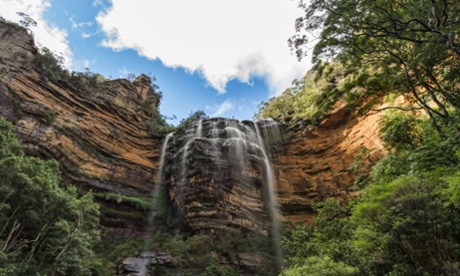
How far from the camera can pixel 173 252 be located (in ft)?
58.1

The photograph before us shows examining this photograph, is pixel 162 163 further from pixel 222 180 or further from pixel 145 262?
pixel 145 262

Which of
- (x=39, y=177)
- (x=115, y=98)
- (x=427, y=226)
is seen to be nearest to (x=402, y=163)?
(x=427, y=226)

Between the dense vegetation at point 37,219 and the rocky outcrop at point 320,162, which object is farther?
the rocky outcrop at point 320,162

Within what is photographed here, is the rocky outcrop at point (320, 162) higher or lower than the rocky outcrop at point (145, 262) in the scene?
higher

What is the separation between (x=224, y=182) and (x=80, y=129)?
504 inches

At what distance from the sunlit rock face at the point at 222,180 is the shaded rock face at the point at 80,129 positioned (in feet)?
10.8

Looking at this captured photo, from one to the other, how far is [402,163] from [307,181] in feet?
46.4

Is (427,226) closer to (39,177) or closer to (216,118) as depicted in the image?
(39,177)

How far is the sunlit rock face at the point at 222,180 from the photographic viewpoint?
65.6 ft

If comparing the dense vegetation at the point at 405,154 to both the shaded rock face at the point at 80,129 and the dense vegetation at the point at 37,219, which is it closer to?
the dense vegetation at the point at 37,219

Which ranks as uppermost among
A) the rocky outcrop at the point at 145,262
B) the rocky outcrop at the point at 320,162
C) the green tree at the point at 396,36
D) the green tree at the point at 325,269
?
the rocky outcrop at the point at 320,162

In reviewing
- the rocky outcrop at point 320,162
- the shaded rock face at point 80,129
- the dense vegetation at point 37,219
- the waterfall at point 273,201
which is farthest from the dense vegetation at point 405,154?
the shaded rock face at point 80,129

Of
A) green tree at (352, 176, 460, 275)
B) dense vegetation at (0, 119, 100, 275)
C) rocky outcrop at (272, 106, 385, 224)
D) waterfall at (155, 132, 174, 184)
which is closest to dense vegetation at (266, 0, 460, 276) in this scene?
green tree at (352, 176, 460, 275)

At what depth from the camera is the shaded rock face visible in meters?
20.1
